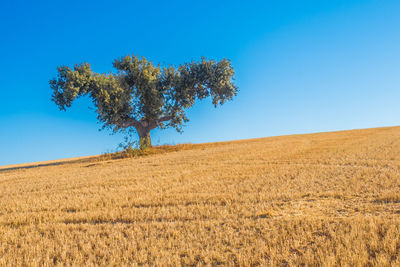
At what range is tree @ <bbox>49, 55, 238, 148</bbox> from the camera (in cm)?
2502

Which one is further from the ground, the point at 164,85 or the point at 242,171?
the point at 164,85

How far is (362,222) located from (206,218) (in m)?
2.87

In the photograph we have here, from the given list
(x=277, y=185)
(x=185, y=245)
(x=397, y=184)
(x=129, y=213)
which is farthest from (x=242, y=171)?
(x=185, y=245)

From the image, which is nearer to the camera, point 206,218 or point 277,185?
point 206,218

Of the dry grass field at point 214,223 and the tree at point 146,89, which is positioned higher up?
the tree at point 146,89

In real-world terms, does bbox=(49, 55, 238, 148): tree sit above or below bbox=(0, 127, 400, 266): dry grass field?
above

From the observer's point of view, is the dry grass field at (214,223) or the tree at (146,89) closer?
the dry grass field at (214,223)

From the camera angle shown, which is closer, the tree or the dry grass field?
the dry grass field

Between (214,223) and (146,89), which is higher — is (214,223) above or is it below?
below

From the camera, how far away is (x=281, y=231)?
14.9 ft

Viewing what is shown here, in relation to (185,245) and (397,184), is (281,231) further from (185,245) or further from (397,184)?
(397,184)

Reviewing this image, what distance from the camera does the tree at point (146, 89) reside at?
25016 mm

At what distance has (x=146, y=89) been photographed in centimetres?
2730

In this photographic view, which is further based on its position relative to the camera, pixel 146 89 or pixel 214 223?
pixel 146 89
